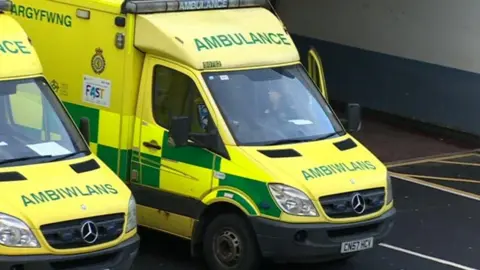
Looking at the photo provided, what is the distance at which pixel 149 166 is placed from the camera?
10.9m

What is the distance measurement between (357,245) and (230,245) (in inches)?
46.0

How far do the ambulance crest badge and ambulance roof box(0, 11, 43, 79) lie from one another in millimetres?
1478

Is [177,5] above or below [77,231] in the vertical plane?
above

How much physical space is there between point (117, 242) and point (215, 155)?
1806 millimetres

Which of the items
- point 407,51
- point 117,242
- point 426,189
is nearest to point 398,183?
point 426,189

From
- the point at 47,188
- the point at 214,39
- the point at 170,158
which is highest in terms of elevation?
the point at 214,39

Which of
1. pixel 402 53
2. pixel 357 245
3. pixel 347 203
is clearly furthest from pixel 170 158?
pixel 402 53

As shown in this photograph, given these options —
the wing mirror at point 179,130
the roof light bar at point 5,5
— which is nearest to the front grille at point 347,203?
the wing mirror at point 179,130

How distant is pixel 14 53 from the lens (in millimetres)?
9453

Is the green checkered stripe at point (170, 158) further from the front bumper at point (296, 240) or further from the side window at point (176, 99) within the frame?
the side window at point (176, 99)

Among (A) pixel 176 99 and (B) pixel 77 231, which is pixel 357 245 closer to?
(A) pixel 176 99

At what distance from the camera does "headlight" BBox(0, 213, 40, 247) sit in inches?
323

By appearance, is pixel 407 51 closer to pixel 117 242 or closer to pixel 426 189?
pixel 426 189

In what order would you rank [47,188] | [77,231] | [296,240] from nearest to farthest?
[77,231]
[47,188]
[296,240]
